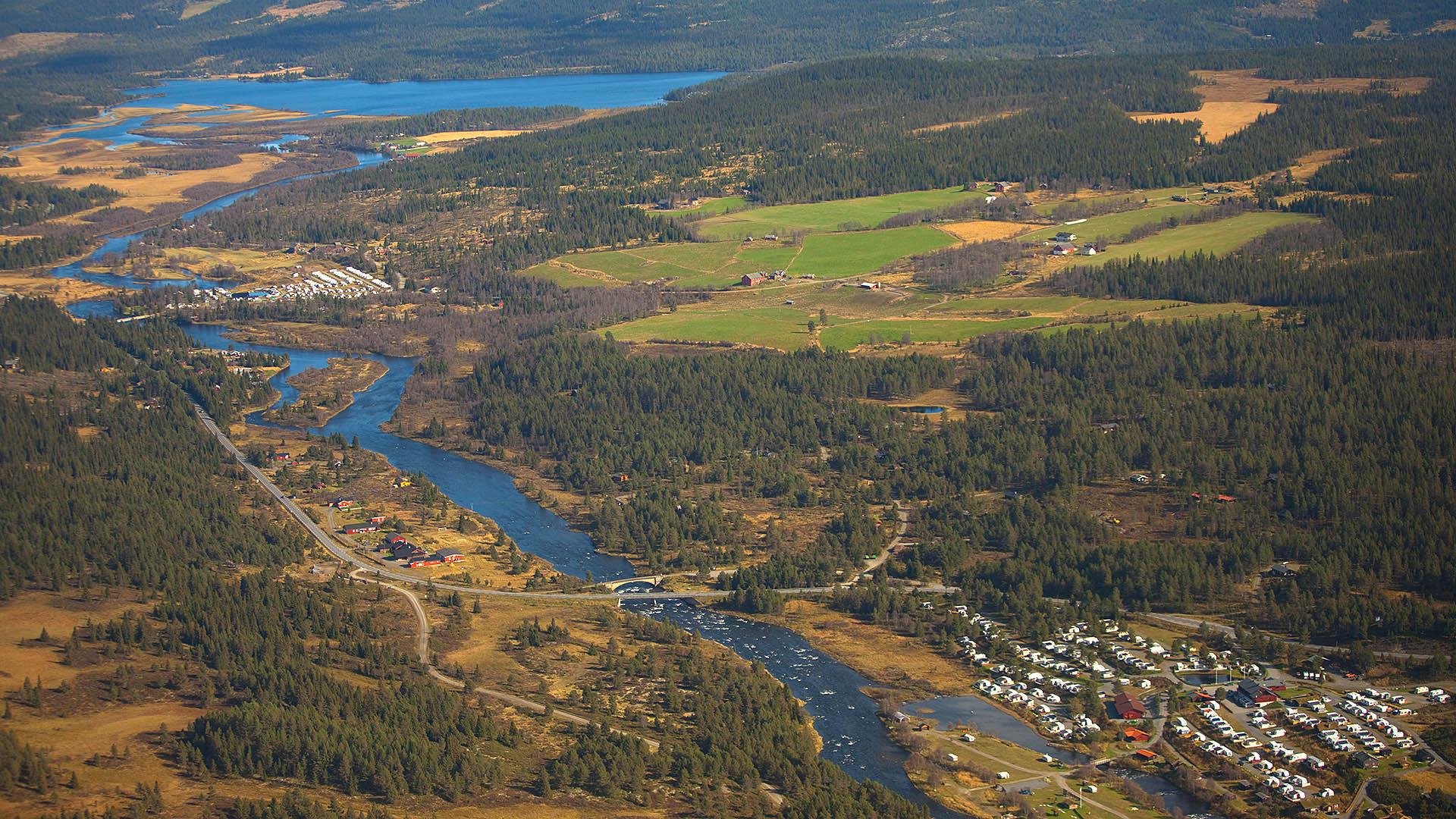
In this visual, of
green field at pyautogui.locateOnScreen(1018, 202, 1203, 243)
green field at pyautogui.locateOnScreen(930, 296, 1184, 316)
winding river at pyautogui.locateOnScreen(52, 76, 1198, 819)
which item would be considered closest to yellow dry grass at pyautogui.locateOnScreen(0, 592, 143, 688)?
winding river at pyautogui.locateOnScreen(52, 76, 1198, 819)

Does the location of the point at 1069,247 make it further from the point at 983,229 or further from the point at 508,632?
the point at 508,632

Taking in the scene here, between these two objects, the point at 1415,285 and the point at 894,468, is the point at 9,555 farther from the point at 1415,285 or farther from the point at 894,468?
Result: the point at 1415,285

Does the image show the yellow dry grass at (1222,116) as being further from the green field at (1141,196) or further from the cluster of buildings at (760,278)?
the cluster of buildings at (760,278)

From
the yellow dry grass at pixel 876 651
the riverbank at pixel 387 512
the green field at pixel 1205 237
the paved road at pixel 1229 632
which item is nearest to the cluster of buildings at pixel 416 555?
the riverbank at pixel 387 512

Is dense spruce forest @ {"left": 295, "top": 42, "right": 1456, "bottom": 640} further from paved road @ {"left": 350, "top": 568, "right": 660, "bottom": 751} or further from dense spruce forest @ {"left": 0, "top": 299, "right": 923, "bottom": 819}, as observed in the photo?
dense spruce forest @ {"left": 0, "top": 299, "right": 923, "bottom": 819}

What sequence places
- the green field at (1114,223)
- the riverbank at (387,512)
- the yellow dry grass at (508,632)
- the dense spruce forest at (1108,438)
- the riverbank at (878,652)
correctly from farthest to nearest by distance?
the green field at (1114,223)
the riverbank at (387,512)
the dense spruce forest at (1108,438)
the yellow dry grass at (508,632)
the riverbank at (878,652)

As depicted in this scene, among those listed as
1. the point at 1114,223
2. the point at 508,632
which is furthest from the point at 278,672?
the point at 1114,223

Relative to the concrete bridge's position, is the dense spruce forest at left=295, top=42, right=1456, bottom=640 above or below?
above
